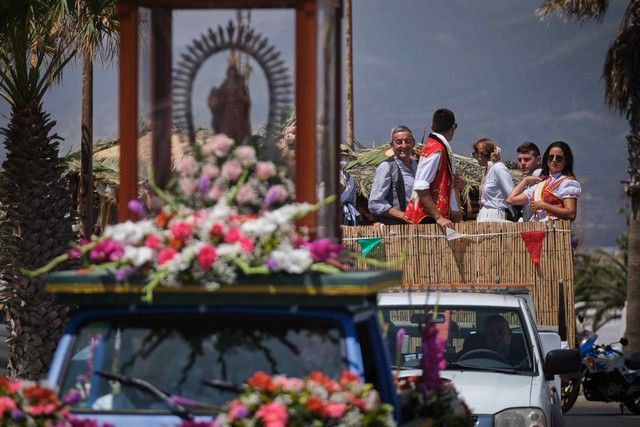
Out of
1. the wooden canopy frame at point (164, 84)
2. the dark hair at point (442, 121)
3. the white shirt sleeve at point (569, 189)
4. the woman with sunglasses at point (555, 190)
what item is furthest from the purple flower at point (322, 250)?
the white shirt sleeve at point (569, 189)

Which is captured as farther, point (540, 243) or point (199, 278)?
point (540, 243)

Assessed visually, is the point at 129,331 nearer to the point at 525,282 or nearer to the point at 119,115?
the point at 119,115

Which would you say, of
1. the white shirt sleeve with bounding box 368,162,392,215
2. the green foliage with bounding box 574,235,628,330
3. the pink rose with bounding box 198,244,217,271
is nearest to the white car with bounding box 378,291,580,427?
the white shirt sleeve with bounding box 368,162,392,215

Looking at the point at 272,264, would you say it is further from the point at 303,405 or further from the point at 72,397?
the point at 72,397

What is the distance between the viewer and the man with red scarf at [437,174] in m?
13.2

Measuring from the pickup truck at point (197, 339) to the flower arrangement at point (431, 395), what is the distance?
65cm

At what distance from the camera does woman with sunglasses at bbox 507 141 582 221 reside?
46.4 ft

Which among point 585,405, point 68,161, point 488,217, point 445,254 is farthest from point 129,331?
point 68,161

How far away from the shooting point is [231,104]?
721 centimetres

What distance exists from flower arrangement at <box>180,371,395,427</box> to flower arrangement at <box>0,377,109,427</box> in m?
0.51

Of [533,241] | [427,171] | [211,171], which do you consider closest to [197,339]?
[211,171]

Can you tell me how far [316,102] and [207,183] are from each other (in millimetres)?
767

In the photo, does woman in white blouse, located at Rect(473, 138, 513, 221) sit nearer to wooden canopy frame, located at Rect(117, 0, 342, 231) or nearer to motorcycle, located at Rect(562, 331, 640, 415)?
motorcycle, located at Rect(562, 331, 640, 415)

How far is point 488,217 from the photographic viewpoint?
15.0 meters
